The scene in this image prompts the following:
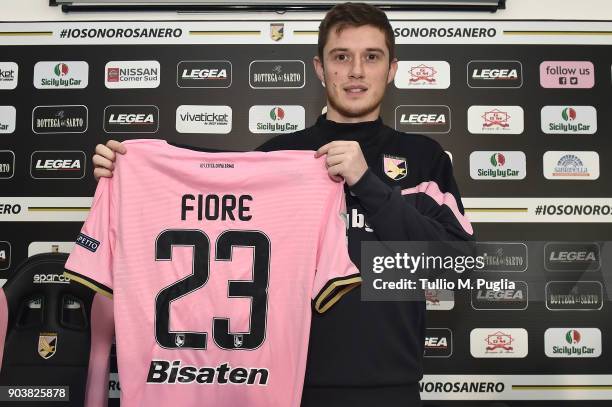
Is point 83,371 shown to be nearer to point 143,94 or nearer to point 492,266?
point 143,94

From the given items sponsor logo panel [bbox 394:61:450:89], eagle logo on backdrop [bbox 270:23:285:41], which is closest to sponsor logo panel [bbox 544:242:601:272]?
sponsor logo panel [bbox 394:61:450:89]

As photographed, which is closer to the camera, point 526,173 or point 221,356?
point 221,356

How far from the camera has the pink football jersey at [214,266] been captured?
1642 millimetres

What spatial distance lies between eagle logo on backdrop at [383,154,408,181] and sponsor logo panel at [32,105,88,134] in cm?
164

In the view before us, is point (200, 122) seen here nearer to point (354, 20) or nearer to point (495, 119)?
point (354, 20)

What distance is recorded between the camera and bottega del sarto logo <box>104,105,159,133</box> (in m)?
2.77

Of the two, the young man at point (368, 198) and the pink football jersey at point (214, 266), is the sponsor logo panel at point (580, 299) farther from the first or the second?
the pink football jersey at point (214, 266)

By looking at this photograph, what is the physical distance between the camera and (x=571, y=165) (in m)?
2.73

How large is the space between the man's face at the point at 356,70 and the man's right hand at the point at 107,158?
0.68m

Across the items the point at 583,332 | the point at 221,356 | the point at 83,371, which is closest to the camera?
the point at 221,356

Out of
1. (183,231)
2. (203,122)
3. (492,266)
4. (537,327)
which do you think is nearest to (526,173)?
(492,266)

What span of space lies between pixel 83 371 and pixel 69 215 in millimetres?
815

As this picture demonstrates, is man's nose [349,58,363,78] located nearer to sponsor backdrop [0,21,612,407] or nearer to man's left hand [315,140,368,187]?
man's left hand [315,140,368,187]

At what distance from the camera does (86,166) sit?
2756 millimetres
